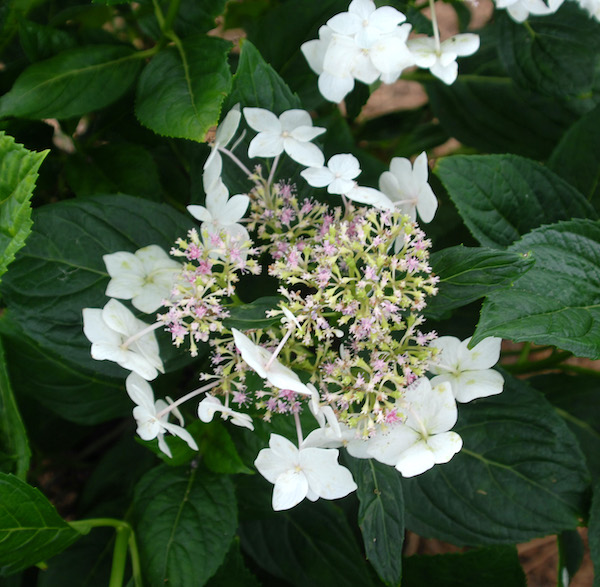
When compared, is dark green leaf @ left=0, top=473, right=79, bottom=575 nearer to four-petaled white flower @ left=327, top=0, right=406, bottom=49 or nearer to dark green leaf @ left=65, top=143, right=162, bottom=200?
dark green leaf @ left=65, top=143, right=162, bottom=200

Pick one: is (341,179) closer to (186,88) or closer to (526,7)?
(186,88)

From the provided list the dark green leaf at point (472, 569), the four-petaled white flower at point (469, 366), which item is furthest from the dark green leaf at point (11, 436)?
the dark green leaf at point (472, 569)

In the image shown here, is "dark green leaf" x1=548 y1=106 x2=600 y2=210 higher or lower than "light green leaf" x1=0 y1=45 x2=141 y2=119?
lower

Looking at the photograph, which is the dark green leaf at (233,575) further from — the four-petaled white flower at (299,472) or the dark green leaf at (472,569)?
the four-petaled white flower at (299,472)

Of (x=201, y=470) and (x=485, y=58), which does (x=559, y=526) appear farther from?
(x=485, y=58)

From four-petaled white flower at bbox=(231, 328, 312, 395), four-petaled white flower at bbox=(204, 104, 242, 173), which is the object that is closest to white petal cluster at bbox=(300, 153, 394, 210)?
four-petaled white flower at bbox=(204, 104, 242, 173)

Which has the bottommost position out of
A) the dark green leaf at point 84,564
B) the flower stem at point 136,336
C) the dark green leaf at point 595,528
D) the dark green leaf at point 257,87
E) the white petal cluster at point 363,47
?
the dark green leaf at point 84,564
